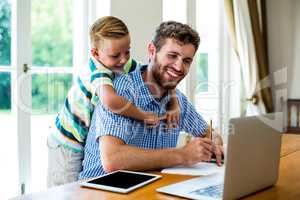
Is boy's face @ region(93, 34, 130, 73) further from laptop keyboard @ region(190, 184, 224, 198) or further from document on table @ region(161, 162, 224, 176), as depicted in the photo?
laptop keyboard @ region(190, 184, 224, 198)

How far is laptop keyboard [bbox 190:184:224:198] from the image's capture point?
1190mm

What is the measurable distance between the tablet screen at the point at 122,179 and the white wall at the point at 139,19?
161 centimetres

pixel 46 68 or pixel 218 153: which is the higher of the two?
pixel 46 68

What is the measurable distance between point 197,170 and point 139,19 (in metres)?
1.67

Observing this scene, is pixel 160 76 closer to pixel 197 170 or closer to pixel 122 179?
pixel 197 170

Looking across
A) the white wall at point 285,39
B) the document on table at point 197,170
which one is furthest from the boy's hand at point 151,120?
the white wall at point 285,39

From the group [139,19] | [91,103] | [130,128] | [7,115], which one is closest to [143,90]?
[130,128]

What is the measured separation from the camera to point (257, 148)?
1.23m

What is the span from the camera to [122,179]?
1.35 m

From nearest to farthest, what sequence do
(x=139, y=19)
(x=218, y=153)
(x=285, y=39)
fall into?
(x=218, y=153) < (x=139, y=19) < (x=285, y=39)

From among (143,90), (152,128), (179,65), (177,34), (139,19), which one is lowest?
(152,128)

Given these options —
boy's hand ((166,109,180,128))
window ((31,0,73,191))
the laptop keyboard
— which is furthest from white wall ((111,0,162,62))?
the laptop keyboard

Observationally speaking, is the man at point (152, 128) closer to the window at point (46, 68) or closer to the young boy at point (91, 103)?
the young boy at point (91, 103)

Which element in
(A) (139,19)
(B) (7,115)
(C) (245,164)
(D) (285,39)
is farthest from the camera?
(D) (285,39)
